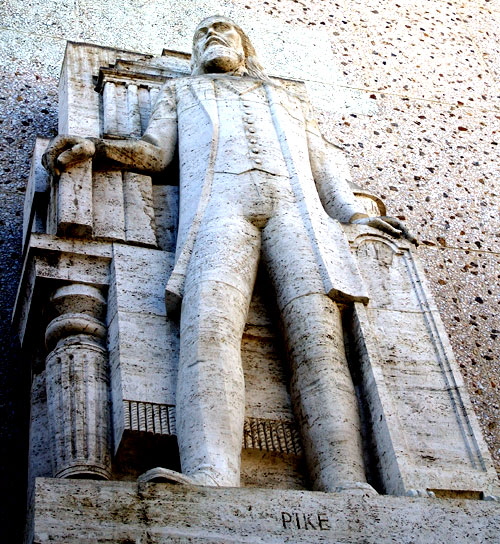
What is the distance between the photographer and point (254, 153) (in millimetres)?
4746

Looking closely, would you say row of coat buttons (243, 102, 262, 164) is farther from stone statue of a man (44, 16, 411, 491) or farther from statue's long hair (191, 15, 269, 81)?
statue's long hair (191, 15, 269, 81)

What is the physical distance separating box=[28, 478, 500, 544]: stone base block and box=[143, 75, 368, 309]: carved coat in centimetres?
114

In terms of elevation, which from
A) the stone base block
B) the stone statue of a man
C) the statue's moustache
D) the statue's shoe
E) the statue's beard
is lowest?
the stone base block

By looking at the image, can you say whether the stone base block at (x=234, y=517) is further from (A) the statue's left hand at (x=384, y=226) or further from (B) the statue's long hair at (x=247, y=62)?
(B) the statue's long hair at (x=247, y=62)

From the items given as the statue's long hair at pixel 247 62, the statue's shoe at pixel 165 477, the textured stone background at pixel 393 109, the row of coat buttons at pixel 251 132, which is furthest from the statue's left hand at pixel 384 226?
the statue's shoe at pixel 165 477

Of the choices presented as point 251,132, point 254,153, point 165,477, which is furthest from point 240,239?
point 165,477

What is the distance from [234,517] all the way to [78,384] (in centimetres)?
101

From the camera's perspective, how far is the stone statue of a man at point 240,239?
146 inches

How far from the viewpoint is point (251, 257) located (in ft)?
14.2

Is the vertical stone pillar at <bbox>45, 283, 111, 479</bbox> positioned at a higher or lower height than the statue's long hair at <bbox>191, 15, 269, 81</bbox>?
lower

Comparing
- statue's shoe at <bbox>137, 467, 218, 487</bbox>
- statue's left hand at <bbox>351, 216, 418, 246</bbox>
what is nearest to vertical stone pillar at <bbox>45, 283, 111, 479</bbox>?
statue's shoe at <bbox>137, 467, 218, 487</bbox>

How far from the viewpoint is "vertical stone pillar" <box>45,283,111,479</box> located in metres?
3.68

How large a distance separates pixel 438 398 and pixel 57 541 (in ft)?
5.60

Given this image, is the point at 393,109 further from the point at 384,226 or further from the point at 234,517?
the point at 234,517
